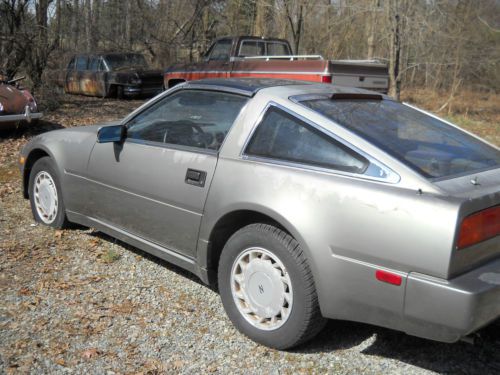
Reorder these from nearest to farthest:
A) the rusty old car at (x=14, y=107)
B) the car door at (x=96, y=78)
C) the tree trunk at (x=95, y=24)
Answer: the rusty old car at (x=14, y=107) < the car door at (x=96, y=78) < the tree trunk at (x=95, y=24)

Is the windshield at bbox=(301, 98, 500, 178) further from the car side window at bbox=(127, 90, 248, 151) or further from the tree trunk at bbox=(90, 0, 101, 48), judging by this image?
the tree trunk at bbox=(90, 0, 101, 48)

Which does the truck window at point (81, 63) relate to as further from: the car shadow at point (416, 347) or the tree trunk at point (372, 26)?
the car shadow at point (416, 347)

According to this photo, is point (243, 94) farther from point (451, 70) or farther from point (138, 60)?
point (451, 70)

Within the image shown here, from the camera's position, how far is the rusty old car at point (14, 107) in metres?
9.53

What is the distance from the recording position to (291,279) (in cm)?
307

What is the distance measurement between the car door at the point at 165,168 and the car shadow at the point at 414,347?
109cm

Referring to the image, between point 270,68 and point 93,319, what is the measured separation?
27.6 feet

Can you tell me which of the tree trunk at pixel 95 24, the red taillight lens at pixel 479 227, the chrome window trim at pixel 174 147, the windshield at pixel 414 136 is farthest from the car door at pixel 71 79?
the red taillight lens at pixel 479 227

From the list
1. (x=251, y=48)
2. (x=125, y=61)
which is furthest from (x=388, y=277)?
(x=125, y=61)

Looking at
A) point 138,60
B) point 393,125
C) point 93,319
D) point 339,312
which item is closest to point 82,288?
point 93,319

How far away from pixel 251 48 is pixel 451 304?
11.1 m

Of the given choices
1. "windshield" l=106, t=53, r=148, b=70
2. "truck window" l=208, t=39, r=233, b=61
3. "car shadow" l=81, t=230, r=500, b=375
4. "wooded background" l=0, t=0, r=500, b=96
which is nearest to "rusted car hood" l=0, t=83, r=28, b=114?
"truck window" l=208, t=39, r=233, b=61

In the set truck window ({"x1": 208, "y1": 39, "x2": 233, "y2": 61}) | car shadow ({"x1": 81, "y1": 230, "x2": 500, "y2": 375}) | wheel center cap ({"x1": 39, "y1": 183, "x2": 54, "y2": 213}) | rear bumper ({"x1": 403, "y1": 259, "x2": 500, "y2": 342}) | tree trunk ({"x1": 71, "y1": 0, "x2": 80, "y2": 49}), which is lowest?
car shadow ({"x1": 81, "y1": 230, "x2": 500, "y2": 375})

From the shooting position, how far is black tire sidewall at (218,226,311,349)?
303cm
